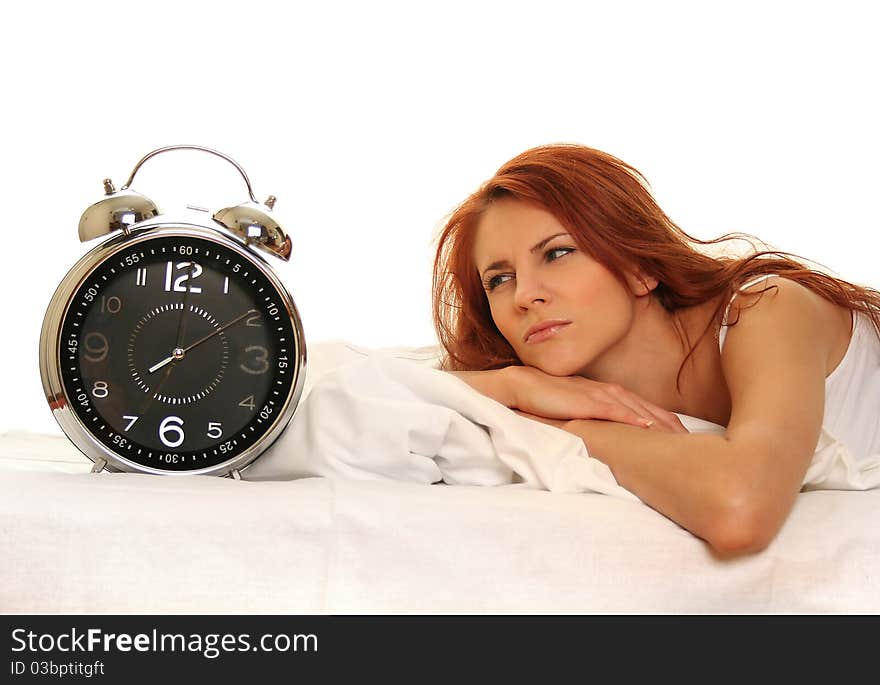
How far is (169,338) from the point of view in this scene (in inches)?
Answer: 62.8

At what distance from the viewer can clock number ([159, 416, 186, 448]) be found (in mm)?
1601

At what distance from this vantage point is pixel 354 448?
1.66 metres

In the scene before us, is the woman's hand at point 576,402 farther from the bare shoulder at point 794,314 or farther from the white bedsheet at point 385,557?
the white bedsheet at point 385,557

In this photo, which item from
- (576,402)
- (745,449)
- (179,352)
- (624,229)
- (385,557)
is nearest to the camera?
(385,557)

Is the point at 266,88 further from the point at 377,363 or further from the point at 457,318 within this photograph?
the point at 377,363

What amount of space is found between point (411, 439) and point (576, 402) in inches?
13.3

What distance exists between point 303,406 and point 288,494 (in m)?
0.29

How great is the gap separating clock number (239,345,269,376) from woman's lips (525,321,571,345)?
59 centimetres

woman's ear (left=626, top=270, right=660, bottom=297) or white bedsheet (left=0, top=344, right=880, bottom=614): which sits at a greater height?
woman's ear (left=626, top=270, right=660, bottom=297)

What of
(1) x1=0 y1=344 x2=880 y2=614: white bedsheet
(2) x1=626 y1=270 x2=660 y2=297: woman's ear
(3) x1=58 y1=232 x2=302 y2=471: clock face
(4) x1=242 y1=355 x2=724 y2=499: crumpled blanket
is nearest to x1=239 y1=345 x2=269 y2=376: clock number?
(3) x1=58 y1=232 x2=302 y2=471: clock face

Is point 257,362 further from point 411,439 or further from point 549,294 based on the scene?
point 549,294

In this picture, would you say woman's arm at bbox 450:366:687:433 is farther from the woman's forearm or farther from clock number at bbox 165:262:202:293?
clock number at bbox 165:262:202:293

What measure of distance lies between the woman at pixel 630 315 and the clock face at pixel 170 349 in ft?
1.66

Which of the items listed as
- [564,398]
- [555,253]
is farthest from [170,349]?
[555,253]
